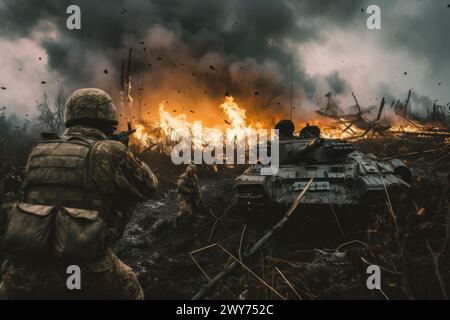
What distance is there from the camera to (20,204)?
7.72 feet

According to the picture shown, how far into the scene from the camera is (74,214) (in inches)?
87.9

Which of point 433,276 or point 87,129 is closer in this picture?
point 87,129

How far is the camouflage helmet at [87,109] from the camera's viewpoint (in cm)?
271

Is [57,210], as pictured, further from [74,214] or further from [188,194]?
[188,194]

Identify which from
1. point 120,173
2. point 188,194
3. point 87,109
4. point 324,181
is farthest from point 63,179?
point 188,194

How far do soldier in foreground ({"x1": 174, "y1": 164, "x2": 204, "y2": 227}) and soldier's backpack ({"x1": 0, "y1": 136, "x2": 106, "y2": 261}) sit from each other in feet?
18.5

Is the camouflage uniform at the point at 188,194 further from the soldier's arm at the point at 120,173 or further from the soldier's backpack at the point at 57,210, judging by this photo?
the soldier's backpack at the point at 57,210

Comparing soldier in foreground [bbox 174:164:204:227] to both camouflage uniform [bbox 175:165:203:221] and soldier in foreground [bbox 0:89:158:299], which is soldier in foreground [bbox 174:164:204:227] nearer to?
camouflage uniform [bbox 175:165:203:221]

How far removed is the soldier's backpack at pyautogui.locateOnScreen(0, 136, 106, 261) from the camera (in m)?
2.18

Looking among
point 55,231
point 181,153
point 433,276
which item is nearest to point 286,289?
point 433,276

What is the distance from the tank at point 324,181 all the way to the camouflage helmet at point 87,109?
394 centimetres

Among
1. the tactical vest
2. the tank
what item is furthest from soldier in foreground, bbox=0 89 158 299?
the tank
